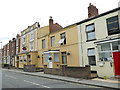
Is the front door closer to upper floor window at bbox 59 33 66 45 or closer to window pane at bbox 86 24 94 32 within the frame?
window pane at bbox 86 24 94 32

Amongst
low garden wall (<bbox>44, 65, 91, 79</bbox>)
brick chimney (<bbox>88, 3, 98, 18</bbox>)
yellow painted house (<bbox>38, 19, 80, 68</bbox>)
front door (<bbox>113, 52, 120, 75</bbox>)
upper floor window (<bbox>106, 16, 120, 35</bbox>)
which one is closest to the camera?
front door (<bbox>113, 52, 120, 75</bbox>)

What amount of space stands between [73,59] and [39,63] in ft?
33.6

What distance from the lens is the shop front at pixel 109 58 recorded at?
32.3ft

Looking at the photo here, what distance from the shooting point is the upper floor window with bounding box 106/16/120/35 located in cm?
1121

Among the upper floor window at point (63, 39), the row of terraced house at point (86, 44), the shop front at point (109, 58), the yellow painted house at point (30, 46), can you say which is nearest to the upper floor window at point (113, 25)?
the row of terraced house at point (86, 44)

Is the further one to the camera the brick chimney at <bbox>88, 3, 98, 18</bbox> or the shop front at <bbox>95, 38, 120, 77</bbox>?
the brick chimney at <bbox>88, 3, 98, 18</bbox>

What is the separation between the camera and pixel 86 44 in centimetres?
1429

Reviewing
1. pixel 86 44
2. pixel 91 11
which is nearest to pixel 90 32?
pixel 86 44

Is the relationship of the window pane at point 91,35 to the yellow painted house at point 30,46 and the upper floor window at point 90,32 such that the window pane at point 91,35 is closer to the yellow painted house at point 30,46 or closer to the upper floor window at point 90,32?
the upper floor window at point 90,32

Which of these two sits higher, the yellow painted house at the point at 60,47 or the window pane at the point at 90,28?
the window pane at the point at 90,28

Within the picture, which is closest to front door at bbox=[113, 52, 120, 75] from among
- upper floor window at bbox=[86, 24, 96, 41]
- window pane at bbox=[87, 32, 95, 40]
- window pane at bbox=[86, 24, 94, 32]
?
upper floor window at bbox=[86, 24, 96, 41]

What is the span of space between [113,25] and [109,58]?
374cm

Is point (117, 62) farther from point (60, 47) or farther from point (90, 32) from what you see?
point (60, 47)

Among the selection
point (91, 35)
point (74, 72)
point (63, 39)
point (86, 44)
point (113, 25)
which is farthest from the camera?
point (63, 39)
